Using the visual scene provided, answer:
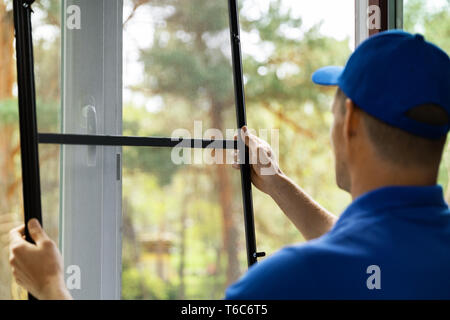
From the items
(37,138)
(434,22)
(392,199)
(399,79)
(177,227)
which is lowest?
(177,227)

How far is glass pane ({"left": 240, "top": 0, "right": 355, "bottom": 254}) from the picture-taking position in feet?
8.66

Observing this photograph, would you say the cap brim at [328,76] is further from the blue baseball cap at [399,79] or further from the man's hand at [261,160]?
the man's hand at [261,160]

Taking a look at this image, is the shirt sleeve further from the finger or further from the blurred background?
the blurred background

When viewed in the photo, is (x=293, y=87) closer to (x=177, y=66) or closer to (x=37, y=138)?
(x=177, y=66)

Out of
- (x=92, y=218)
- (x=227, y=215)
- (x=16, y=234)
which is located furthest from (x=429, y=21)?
(x=16, y=234)

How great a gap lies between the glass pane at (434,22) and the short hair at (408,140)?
1.10 meters

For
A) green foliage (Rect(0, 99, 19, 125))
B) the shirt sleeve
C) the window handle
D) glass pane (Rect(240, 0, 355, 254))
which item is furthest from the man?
glass pane (Rect(240, 0, 355, 254))

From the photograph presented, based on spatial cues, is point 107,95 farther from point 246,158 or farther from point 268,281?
point 268,281

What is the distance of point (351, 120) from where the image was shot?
1.10 metres

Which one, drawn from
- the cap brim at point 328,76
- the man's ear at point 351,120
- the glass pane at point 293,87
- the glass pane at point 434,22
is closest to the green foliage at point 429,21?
the glass pane at point 434,22

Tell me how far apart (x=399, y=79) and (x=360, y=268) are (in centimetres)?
35

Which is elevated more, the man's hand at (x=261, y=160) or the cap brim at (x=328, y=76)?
the cap brim at (x=328, y=76)

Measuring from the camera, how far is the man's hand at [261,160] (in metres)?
1.69
